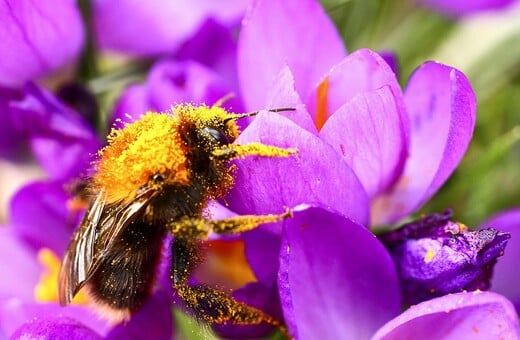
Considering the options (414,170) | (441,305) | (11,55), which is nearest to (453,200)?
(414,170)

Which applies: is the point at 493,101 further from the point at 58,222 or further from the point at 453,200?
the point at 58,222

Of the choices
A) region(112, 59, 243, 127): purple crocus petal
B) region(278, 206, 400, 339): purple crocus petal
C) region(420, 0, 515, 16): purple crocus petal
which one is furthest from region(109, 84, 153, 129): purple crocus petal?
region(420, 0, 515, 16): purple crocus petal

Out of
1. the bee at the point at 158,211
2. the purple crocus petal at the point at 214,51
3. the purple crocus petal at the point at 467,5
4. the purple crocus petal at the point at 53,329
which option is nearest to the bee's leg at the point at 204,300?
the bee at the point at 158,211

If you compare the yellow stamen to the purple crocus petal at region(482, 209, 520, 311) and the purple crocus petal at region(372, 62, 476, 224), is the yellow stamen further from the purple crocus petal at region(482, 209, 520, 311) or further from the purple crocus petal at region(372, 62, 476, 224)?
the purple crocus petal at region(482, 209, 520, 311)

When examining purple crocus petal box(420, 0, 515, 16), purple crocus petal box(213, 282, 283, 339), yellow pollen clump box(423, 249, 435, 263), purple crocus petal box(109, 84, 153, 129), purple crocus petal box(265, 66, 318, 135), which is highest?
purple crocus petal box(265, 66, 318, 135)

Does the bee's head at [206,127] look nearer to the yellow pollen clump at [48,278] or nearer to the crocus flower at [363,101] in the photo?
the crocus flower at [363,101]

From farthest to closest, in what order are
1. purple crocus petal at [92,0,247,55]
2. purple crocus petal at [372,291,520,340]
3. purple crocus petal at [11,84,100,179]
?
purple crocus petal at [92,0,247,55] < purple crocus petal at [11,84,100,179] < purple crocus petal at [372,291,520,340]
